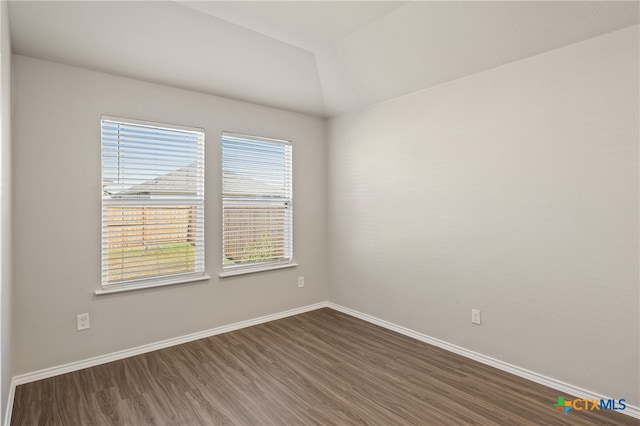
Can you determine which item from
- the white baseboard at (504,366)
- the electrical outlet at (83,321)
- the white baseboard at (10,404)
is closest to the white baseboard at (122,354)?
the white baseboard at (10,404)

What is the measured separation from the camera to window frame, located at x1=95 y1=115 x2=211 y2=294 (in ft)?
9.24

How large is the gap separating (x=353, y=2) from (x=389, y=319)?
2837 mm

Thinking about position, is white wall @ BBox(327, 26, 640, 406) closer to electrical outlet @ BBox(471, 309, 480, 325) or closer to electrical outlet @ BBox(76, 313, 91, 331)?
electrical outlet @ BBox(471, 309, 480, 325)

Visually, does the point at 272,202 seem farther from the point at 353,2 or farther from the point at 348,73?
the point at 353,2

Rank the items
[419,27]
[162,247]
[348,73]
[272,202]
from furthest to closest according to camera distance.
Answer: [272,202], [348,73], [162,247], [419,27]

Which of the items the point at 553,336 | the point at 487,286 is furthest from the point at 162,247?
the point at 553,336

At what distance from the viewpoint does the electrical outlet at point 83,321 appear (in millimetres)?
2699

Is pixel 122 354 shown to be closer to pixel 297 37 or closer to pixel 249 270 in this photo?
pixel 249 270

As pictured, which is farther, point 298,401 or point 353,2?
point 353,2

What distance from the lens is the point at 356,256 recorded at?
3939mm

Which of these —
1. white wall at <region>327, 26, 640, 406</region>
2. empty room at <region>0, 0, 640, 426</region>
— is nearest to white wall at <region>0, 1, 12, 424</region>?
empty room at <region>0, 0, 640, 426</region>

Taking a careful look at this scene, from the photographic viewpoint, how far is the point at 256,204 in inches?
148

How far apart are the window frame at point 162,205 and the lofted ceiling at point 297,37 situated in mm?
388

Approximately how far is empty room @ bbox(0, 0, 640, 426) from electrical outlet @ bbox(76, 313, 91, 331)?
1 cm
